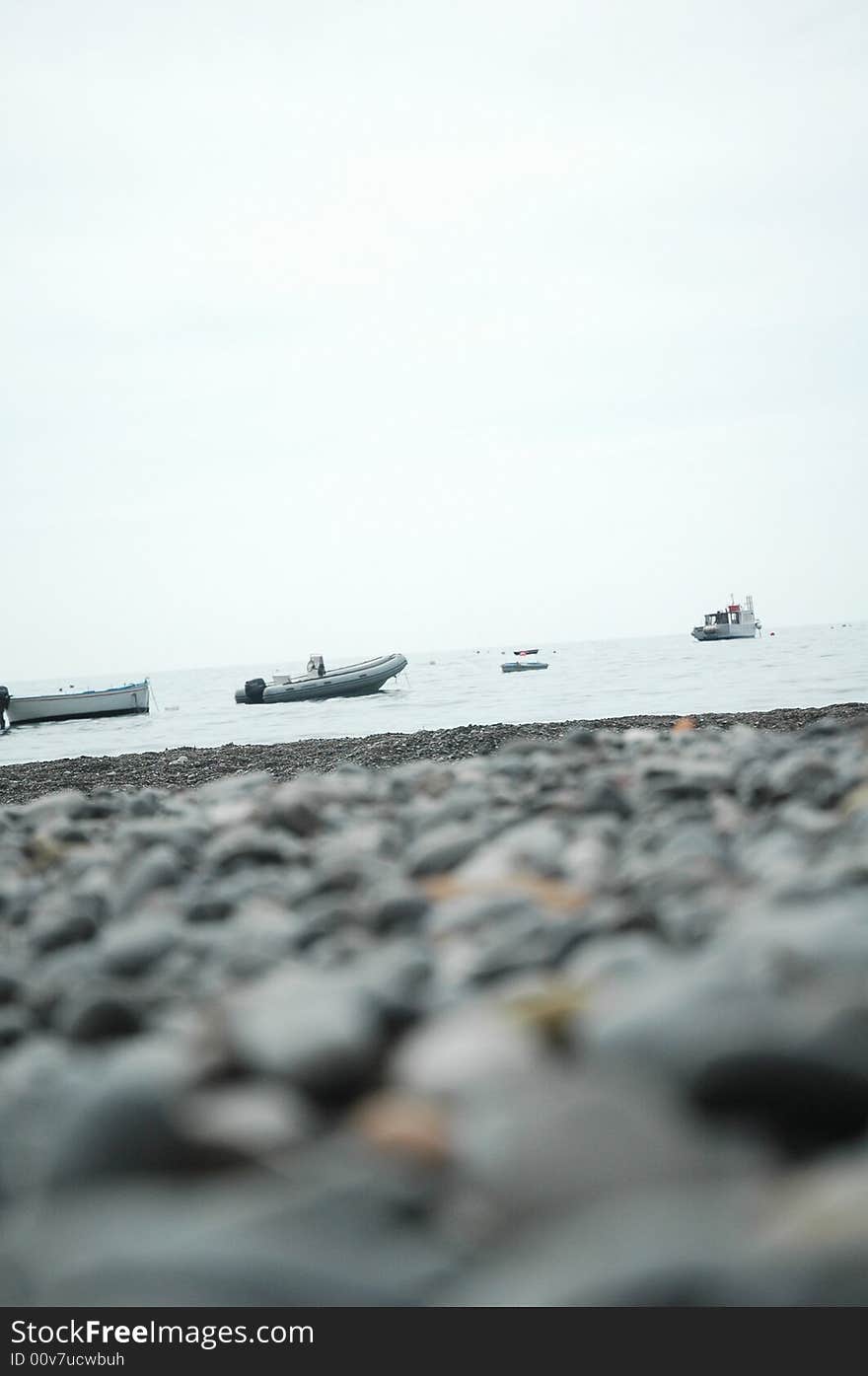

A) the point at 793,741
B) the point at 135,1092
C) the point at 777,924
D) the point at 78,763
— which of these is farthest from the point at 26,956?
the point at 78,763

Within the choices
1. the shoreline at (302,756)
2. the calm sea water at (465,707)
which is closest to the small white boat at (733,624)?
the calm sea water at (465,707)

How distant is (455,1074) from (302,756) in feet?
53.0

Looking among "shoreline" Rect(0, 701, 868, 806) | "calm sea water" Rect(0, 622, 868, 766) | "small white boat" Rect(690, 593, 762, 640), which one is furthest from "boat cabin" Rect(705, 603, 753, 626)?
"shoreline" Rect(0, 701, 868, 806)

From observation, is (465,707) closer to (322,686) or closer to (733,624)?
(322,686)

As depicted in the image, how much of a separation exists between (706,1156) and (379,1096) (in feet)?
1.94

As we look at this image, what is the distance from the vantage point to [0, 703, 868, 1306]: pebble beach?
141cm

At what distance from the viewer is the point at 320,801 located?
4453mm

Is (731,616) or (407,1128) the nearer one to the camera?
(407,1128)

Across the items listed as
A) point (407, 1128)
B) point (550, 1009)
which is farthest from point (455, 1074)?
point (550, 1009)

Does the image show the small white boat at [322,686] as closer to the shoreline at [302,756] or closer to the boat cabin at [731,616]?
the shoreline at [302,756]

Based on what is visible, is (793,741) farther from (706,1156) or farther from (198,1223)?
(198,1223)

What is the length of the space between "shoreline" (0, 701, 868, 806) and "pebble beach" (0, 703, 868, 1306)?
39.7 ft

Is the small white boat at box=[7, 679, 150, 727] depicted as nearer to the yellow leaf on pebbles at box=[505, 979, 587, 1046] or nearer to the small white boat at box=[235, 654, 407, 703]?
the small white boat at box=[235, 654, 407, 703]

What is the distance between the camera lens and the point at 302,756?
58.3 feet
